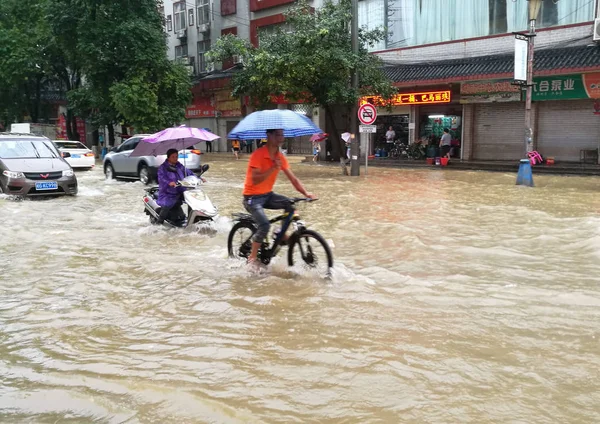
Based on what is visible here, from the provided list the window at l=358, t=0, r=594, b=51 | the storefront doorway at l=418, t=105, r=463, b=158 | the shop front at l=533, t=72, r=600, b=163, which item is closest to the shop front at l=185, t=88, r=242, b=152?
the window at l=358, t=0, r=594, b=51

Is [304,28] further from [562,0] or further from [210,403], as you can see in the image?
[210,403]

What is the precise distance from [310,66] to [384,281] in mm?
12579

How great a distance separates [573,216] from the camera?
10.2m

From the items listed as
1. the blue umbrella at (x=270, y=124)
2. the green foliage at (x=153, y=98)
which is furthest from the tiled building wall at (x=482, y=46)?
the blue umbrella at (x=270, y=124)

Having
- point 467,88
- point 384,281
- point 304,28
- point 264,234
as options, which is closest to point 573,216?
point 384,281

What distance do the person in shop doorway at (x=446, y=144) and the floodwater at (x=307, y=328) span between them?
45.8 ft

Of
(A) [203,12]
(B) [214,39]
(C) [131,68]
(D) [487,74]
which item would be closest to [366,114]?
(D) [487,74]

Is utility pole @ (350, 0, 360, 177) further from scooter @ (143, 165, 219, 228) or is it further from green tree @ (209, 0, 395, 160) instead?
scooter @ (143, 165, 219, 228)

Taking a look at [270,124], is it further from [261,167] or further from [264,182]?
[264,182]

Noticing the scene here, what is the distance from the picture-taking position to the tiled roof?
59.7 feet

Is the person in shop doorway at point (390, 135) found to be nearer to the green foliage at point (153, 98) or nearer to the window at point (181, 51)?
the green foliage at point (153, 98)

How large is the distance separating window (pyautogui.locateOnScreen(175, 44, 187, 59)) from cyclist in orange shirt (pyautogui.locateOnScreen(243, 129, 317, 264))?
36585 mm

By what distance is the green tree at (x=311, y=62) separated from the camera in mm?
17609

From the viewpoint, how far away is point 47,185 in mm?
13070
